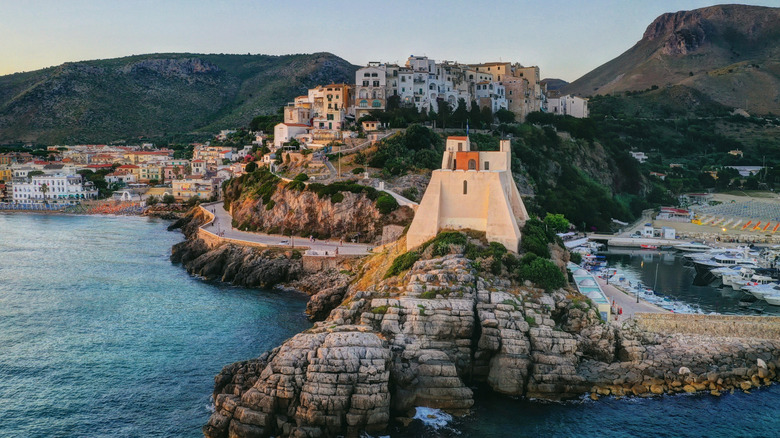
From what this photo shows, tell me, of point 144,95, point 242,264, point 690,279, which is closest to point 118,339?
point 242,264

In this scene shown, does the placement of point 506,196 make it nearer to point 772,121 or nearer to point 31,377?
point 31,377

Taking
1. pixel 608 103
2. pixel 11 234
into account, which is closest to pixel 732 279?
pixel 11 234

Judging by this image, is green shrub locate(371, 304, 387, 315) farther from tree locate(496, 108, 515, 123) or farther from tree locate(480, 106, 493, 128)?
tree locate(496, 108, 515, 123)

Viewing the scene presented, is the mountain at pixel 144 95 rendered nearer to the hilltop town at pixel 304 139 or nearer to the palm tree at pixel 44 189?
the hilltop town at pixel 304 139

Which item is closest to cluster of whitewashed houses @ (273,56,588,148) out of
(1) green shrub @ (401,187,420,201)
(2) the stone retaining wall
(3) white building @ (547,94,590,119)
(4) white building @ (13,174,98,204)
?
(3) white building @ (547,94,590,119)

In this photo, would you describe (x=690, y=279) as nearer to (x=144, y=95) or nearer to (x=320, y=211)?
(x=320, y=211)
